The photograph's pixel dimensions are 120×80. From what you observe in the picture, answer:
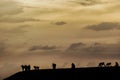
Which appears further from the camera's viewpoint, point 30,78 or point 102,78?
point 30,78

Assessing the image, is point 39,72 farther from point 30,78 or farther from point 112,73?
point 112,73

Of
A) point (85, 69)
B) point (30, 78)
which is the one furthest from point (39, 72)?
point (85, 69)

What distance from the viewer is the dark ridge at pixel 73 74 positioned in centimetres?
9012

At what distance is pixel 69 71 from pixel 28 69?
9480 millimetres

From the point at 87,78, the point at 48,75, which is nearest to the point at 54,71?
the point at 48,75

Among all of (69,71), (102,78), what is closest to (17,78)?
(69,71)

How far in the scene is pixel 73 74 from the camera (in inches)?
3671

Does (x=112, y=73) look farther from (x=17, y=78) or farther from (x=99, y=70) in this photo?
(x=17, y=78)

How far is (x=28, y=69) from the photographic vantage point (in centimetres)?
10144

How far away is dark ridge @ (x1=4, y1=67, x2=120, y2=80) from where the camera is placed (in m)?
90.1

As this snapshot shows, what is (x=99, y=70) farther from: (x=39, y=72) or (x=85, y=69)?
(x=39, y=72)

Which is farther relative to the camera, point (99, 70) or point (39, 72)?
point (39, 72)

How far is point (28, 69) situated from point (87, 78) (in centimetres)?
1382

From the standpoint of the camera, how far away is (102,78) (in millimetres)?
89938
